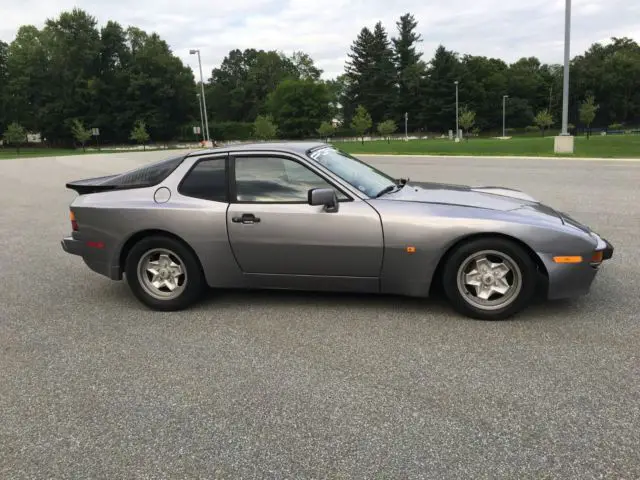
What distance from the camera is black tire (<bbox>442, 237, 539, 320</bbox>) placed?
413 centimetres

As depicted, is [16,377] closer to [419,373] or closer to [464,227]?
[419,373]

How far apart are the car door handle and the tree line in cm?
7280

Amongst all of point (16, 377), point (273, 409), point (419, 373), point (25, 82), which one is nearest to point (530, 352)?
point (419, 373)

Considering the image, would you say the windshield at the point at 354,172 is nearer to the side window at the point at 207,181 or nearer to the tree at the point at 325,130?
the side window at the point at 207,181

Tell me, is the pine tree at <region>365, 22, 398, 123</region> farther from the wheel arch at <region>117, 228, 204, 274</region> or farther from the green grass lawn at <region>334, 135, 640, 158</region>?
the wheel arch at <region>117, 228, 204, 274</region>

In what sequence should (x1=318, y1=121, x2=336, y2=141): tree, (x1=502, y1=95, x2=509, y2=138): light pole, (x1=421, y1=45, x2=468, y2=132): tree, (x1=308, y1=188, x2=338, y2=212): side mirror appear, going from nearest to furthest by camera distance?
(x1=308, y1=188, x2=338, y2=212): side mirror → (x1=318, y1=121, x2=336, y2=141): tree → (x1=502, y1=95, x2=509, y2=138): light pole → (x1=421, y1=45, x2=468, y2=132): tree

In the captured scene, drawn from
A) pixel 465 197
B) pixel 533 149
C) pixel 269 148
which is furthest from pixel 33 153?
pixel 465 197

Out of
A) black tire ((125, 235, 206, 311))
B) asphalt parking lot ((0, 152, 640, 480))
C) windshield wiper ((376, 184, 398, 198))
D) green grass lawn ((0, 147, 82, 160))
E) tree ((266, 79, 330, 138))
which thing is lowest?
asphalt parking lot ((0, 152, 640, 480))

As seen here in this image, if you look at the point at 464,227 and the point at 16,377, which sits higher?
the point at 464,227

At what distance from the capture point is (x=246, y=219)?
4.55 meters

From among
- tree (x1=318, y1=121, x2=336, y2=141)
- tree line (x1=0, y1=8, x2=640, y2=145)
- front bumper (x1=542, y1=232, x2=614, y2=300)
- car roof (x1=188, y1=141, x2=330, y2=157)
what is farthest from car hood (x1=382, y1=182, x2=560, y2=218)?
tree (x1=318, y1=121, x2=336, y2=141)

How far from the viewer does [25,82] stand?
3332 inches

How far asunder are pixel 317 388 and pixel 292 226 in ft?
4.99

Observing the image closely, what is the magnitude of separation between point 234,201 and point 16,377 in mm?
2058
